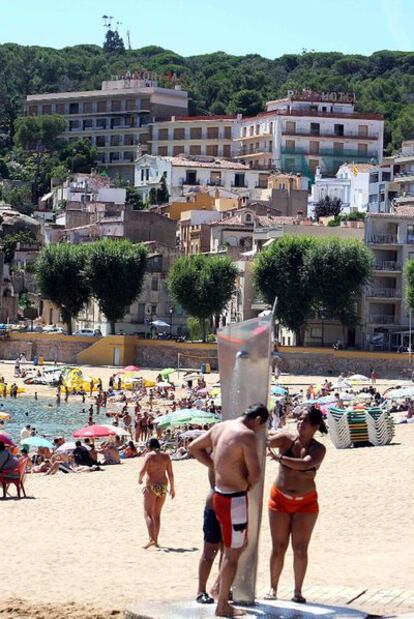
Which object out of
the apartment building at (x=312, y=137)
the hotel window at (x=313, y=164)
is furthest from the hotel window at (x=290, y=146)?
the hotel window at (x=313, y=164)

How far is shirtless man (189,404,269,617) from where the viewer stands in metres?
12.1

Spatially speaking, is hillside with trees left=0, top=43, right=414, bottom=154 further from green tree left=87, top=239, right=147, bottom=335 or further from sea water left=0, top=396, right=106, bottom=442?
sea water left=0, top=396, right=106, bottom=442

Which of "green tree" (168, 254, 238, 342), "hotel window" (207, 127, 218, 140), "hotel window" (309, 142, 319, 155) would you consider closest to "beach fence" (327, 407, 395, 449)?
"green tree" (168, 254, 238, 342)

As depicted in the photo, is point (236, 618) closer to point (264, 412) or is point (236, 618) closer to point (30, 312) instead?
point (264, 412)

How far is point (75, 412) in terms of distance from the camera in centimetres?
5816

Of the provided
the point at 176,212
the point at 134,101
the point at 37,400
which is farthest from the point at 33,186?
the point at 37,400

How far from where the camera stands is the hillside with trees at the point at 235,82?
15648 cm

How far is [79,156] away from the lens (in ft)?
452

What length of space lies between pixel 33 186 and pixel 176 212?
35.6 meters

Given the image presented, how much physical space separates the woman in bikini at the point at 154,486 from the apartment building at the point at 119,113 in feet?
388

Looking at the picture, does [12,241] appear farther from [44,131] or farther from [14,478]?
[14,478]

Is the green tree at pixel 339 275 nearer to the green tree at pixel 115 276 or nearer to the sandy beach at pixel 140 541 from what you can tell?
the green tree at pixel 115 276

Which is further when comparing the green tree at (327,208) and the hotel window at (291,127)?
the hotel window at (291,127)

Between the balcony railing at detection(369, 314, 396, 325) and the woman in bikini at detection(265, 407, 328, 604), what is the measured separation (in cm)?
6045
